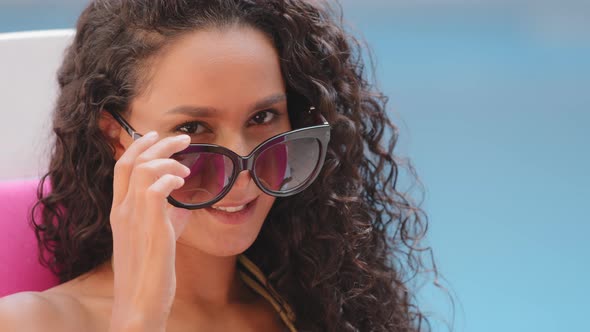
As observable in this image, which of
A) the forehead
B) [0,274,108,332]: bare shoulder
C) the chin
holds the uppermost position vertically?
the forehead

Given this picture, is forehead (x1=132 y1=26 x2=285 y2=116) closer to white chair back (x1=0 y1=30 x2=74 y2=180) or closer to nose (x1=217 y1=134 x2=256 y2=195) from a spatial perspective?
nose (x1=217 y1=134 x2=256 y2=195)

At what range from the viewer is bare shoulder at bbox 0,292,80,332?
1643 mm

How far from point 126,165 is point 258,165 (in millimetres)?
244

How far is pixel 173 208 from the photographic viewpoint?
1.69 m

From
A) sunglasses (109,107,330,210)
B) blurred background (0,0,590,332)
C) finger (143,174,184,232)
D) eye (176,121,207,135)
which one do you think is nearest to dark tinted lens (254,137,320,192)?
sunglasses (109,107,330,210)

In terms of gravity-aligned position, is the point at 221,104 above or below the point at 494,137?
above

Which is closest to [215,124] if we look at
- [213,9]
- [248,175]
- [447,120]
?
[248,175]

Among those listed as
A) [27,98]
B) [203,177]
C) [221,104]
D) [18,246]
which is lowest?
[18,246]

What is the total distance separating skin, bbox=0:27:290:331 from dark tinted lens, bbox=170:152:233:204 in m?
0.04

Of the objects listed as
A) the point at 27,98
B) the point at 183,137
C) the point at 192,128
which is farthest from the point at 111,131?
the point at 27,98

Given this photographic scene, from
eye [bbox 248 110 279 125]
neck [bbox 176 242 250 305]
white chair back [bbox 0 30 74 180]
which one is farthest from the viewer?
white chair back [bbox 0 30 74 180]

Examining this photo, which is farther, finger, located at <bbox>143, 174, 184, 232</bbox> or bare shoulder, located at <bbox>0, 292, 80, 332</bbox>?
bare shoulder, located at <bbox>0, 292, 80, 332</bbox>

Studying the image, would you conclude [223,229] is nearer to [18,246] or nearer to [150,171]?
[150,171]

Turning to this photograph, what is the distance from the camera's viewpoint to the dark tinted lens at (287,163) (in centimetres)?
169
